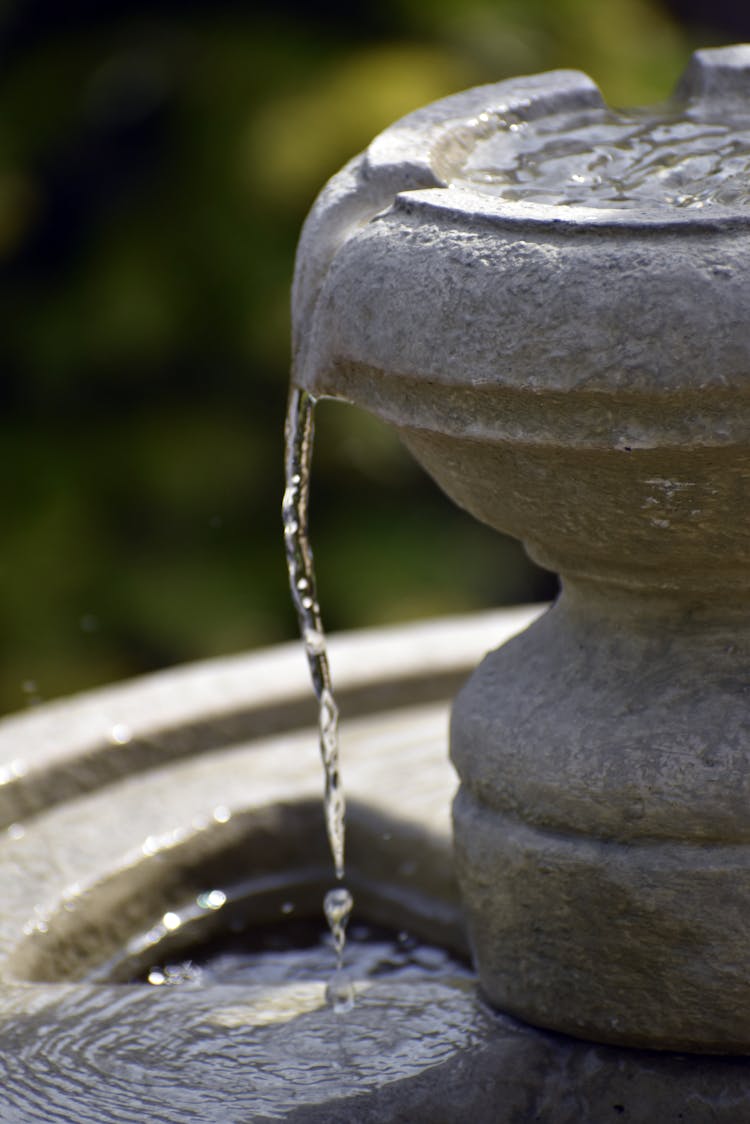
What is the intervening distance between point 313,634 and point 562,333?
0.83 meters

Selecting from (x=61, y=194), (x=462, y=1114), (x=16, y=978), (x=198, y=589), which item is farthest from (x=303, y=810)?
(x=61, y=194)

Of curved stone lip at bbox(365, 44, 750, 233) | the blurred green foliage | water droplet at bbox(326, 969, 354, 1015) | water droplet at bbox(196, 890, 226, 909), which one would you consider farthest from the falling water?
the blurred green foliage

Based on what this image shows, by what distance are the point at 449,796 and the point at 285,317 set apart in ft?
10.8

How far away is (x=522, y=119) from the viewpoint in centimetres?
199

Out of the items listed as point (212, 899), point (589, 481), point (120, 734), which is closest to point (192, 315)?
point (120, 734)

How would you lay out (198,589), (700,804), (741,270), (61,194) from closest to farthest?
(741,270) < (700,804) < (198,589) < (61,194)

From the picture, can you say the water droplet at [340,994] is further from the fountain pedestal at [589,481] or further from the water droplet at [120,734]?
the water droplet at [120,734]

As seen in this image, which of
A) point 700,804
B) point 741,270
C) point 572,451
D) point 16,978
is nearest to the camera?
point 741,270

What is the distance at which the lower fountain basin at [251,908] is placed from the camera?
1681 mm

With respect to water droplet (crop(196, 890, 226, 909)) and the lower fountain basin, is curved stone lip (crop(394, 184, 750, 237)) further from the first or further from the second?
water droplet (crop(196, 890, 226, 909))

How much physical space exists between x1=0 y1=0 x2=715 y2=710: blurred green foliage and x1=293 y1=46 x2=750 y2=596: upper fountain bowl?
3335mm

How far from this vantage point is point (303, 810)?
2.47m

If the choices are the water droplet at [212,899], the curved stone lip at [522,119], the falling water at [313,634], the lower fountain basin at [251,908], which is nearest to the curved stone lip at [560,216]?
the curved stone lip at [522,119]

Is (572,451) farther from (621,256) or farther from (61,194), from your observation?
(61,194)
